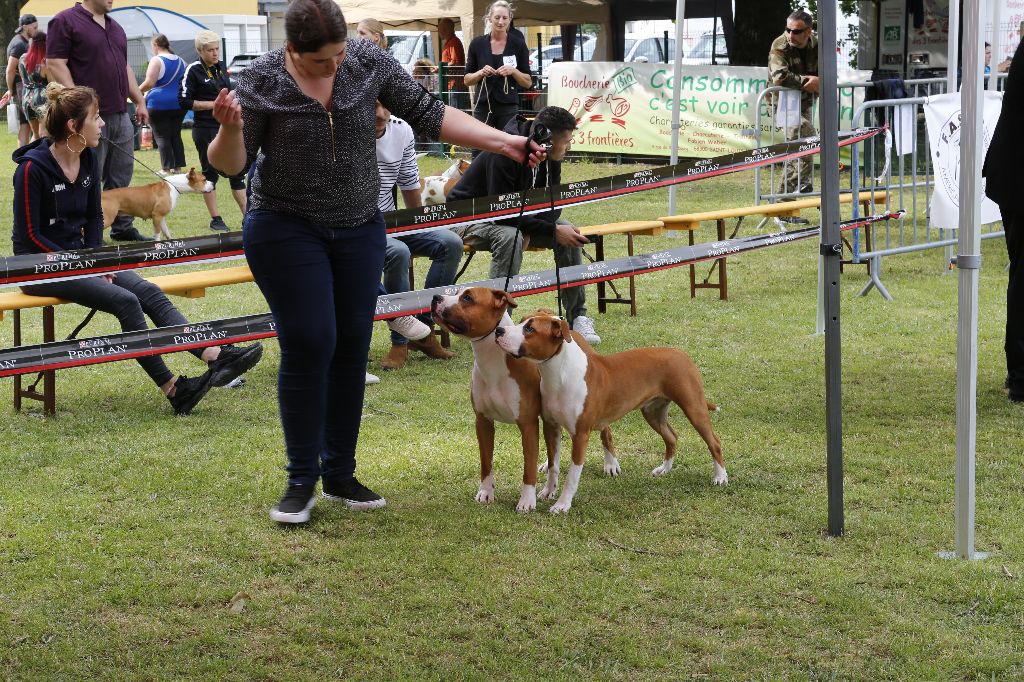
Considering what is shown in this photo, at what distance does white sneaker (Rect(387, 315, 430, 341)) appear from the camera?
268 inches

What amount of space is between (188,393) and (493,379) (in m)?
2.22

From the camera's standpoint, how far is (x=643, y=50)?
70.9ft

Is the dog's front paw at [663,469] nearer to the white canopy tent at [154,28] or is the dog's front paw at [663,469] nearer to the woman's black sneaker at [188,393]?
the woman's black sneaker at [188,393]

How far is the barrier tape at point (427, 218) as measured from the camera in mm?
5766

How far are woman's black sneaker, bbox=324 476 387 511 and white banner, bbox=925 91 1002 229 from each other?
447cm

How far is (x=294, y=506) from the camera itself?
170 inches

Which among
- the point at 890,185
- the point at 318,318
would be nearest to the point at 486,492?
the point at 318,318

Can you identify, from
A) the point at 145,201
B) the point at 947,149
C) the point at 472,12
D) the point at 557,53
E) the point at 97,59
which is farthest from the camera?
the point at 557,53

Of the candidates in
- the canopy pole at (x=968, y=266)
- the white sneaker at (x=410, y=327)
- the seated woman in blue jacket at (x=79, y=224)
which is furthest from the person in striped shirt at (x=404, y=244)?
the canopy pole at (x=968, y=266)

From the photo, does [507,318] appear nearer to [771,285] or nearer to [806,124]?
[771,285]

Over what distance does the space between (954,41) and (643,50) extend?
13587mm

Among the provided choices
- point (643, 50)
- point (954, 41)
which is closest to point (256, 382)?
point (954, 41)

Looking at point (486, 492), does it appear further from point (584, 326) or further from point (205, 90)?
point (205, 90)

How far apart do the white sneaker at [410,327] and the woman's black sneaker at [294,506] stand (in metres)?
2.48
